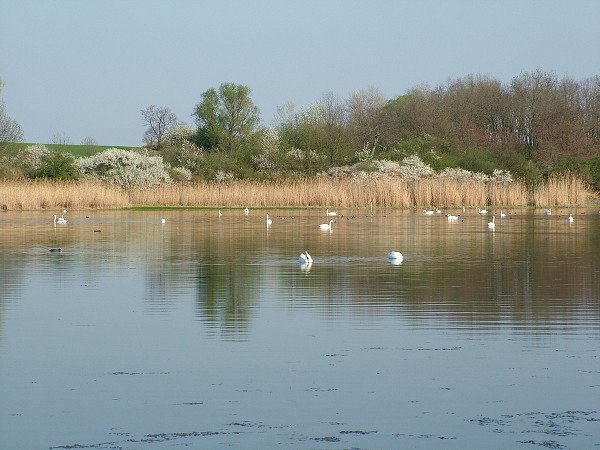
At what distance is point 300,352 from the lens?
30.9 ft

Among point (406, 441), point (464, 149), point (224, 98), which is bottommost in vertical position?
point (406, 441)

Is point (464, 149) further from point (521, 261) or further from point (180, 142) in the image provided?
point (521, 261)

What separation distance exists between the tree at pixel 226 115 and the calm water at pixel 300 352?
181 feet

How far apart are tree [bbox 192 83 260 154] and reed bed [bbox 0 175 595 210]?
24.7m

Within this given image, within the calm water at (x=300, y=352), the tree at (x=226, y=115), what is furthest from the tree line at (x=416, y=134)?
the calm water at (x=300, y=352)

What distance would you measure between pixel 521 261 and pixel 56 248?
962 centimetres

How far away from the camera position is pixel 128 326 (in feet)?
36.4

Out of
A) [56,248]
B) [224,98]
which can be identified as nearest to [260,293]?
[56,248]

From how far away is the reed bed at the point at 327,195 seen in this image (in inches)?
1820

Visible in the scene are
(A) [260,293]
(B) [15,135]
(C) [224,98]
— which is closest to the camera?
(A) [260,293]

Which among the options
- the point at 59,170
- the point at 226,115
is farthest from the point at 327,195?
the point at 226,115

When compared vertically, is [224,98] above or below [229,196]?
above

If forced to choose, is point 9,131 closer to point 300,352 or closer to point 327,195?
point 327,195

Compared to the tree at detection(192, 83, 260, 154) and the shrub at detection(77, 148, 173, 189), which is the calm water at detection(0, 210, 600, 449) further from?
the tree at detection(192, 83, 260, 154)
